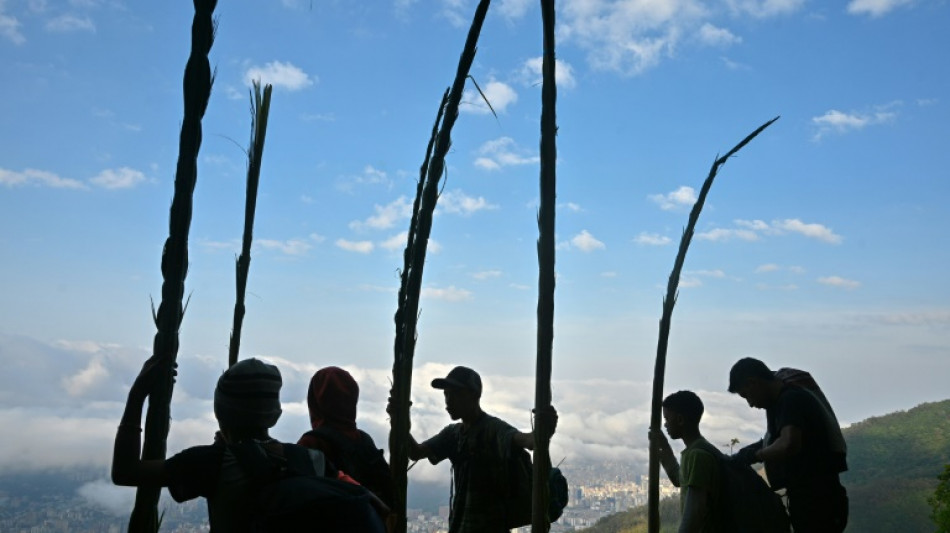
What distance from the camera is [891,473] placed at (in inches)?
2724

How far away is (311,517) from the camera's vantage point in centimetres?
264

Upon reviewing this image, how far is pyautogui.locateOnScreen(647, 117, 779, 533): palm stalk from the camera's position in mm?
6137

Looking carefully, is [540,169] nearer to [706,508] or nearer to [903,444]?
[706,508]

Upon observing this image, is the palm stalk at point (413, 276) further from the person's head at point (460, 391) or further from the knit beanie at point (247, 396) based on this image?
the knit beanie at point (247, 396)

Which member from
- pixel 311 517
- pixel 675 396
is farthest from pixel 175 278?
pixel 675 396

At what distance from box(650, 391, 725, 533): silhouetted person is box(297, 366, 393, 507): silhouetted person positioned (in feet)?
5.99

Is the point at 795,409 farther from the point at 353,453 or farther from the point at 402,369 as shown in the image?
the point at 353,453

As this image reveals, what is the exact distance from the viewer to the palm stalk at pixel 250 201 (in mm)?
5145

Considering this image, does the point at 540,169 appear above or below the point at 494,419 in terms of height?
above

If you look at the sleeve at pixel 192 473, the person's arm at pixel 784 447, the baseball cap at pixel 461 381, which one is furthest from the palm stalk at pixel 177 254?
the person's arm at pixel 784 447

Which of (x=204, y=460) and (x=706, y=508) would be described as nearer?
(x=204, y=460)

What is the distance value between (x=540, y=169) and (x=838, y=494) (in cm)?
300

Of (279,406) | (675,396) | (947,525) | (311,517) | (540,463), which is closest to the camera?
(311,517)

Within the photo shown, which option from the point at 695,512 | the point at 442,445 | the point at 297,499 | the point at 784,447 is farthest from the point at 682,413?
the point at 297,499
